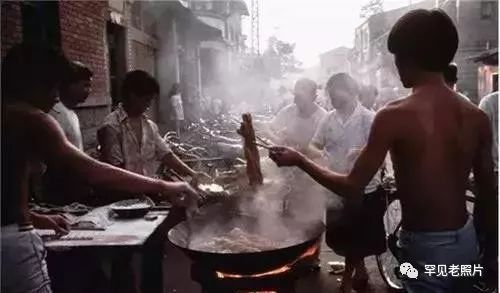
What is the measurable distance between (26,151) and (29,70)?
443mm

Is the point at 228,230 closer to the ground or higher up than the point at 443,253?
closer to the ground

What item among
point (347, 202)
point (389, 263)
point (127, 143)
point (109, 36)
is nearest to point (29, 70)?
point (127, 143)

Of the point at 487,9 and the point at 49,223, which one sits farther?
the point at 487,9

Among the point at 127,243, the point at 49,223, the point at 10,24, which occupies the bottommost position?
the point at 127,243

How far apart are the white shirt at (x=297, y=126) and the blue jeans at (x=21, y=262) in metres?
3.68

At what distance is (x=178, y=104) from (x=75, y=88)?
937cm

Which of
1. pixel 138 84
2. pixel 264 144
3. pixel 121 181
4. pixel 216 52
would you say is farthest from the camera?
pixel 216 52

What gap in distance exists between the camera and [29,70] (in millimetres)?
2557

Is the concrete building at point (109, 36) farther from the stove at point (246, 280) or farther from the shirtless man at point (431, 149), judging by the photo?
the shirtless man at point (431, 149)

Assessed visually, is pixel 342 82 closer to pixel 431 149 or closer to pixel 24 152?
pixel 431 149

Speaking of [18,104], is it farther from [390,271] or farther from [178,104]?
[178,104]

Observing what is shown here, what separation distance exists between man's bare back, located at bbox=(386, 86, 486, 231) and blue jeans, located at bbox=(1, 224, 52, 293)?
197 cm

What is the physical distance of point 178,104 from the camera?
14.1m

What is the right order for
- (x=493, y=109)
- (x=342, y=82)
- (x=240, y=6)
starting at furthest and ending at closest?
1. (x=240, y=6)
2. (x=493, y=109)
3. (x=342, y=82)
